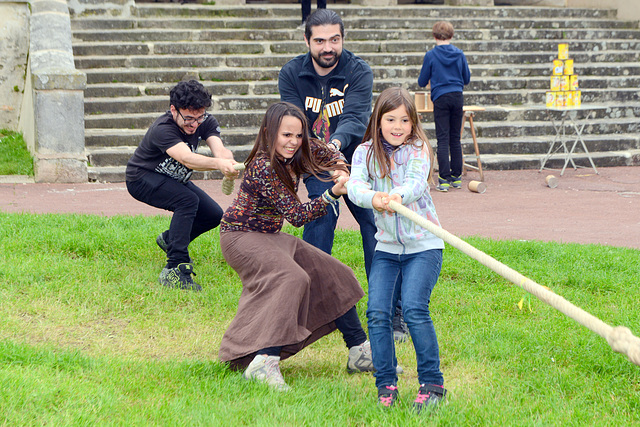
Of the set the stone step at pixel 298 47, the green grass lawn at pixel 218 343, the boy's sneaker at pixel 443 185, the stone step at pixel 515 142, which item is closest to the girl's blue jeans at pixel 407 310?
the green grass lawn at pixel 218 343

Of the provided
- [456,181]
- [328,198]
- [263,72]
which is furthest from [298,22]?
[328,198]

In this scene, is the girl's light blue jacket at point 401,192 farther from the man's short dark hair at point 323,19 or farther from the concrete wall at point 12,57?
the concrete wall at point 12,57

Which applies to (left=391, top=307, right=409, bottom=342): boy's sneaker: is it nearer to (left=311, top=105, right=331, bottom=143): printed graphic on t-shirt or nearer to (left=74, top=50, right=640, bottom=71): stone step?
(left=311, top=105, right=331, bottom=143): printed graphic on t-shirt

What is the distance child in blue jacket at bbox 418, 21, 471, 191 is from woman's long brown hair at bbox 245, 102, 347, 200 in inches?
218

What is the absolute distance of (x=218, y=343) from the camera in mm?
4605

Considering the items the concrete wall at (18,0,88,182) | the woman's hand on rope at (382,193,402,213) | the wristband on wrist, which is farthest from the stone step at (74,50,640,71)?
the woman's hand on rope at (382,193,402,213)

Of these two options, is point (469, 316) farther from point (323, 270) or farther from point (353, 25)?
point (353, 25)

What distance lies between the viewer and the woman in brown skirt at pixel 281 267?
3.80 metres

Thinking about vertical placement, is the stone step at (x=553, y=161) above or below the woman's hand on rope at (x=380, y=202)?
below

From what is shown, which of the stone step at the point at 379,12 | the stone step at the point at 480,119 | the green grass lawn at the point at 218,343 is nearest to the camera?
the green grass lawn at the point at 218,343

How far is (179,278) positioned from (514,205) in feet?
15.4

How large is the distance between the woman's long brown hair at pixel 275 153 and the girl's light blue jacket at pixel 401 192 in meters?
0.38

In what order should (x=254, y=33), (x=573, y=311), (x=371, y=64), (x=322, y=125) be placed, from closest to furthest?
(x=573, y=311), (x=322, y=125), (x=371, y=64), (x=254, y=33)

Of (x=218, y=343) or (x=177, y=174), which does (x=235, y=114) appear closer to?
(x=177, y=174)
